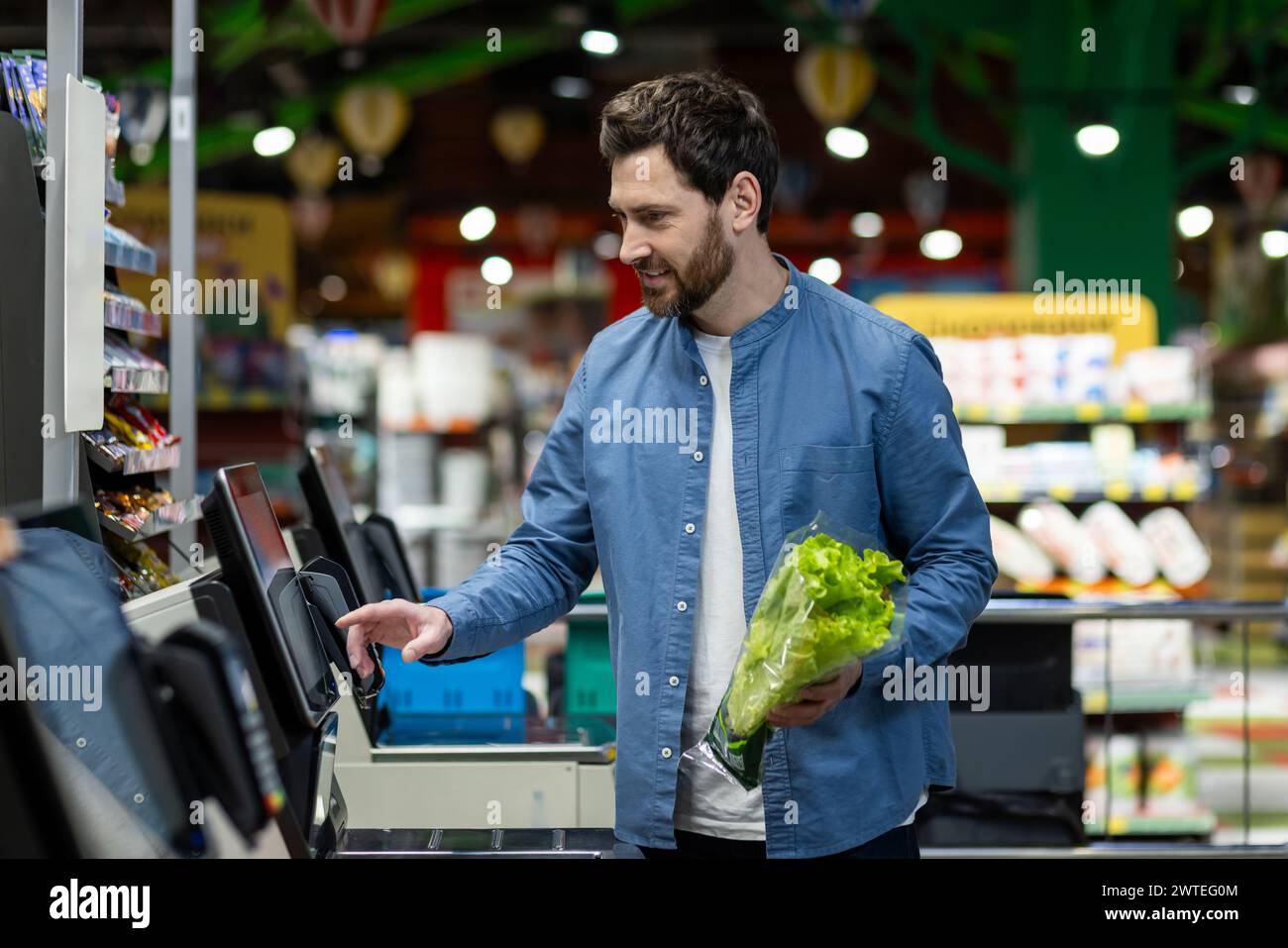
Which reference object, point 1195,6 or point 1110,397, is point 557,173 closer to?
point 1195,6

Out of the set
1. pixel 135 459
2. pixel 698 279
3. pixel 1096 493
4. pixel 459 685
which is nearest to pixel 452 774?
pixel 459 685

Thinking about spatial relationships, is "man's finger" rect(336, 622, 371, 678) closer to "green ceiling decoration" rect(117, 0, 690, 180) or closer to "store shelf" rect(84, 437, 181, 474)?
"store shelf" rect(84, 437, 181, 474)

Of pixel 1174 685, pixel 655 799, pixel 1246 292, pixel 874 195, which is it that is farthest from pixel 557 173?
pixel 655 799

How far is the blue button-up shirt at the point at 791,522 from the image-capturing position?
1.94 metres

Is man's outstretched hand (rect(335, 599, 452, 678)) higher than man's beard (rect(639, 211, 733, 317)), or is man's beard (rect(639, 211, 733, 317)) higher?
man's beard (rect(639, 211, 733, 317))

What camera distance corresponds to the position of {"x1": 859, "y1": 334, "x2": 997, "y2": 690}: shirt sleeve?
1.92 metres

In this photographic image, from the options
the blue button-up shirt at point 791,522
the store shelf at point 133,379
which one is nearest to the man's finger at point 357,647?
the blue button-up shirt at point 791,522

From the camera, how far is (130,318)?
9.14ft

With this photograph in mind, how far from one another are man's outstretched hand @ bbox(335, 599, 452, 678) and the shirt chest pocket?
20.2 inches

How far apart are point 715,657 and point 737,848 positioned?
0.89ft

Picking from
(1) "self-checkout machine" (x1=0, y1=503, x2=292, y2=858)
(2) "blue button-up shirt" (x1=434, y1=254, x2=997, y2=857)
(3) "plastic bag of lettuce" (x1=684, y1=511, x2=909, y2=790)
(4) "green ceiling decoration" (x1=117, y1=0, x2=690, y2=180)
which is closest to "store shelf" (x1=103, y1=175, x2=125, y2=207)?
(2) "blue button-up shirt" (x1=434, y1=254, x2=997, y2=857)

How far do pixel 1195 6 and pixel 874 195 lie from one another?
146 inches

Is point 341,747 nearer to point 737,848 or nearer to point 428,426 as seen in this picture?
point 737,848
